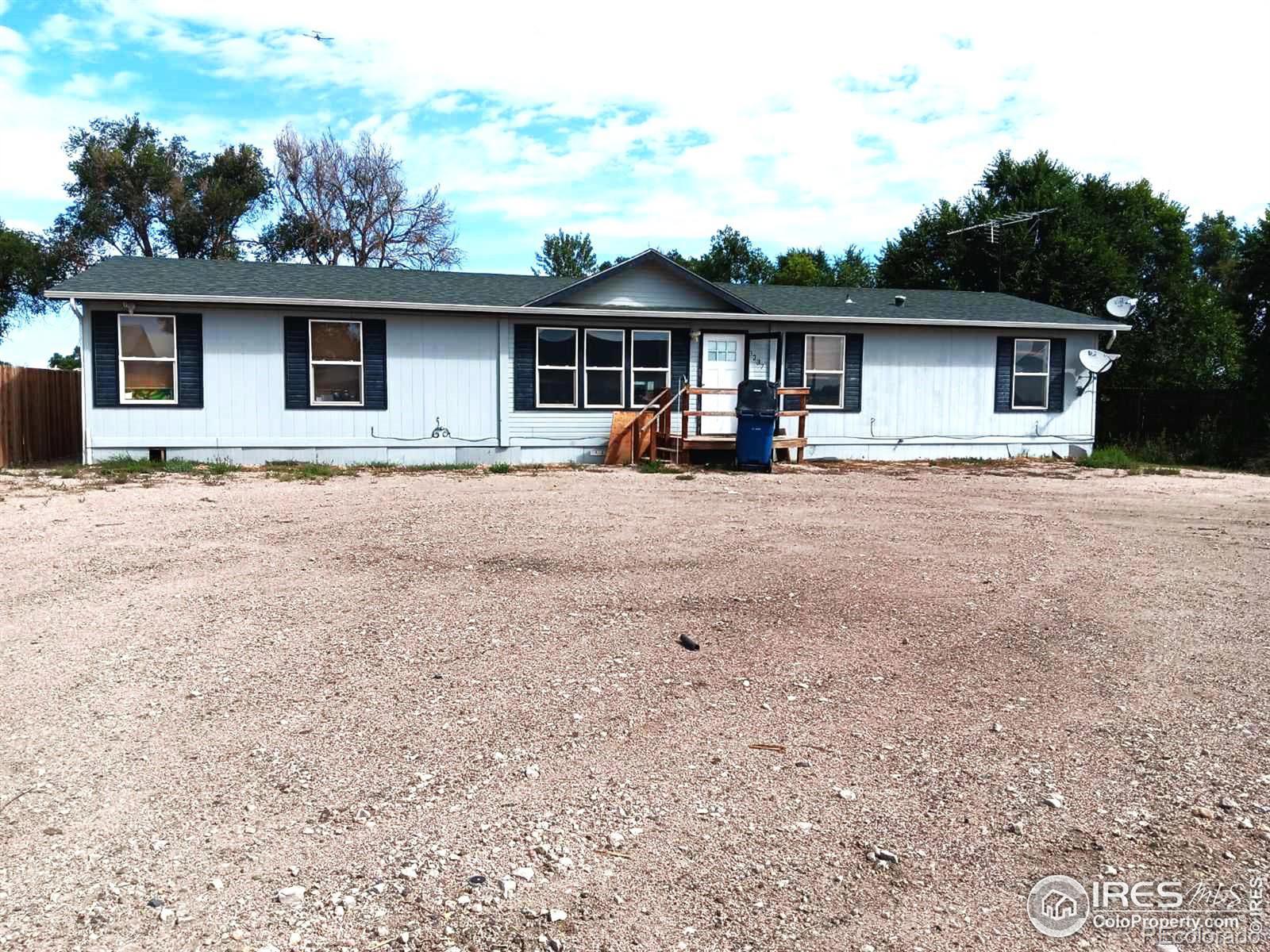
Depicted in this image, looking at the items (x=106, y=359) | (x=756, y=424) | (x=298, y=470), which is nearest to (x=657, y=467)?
(x=756, y=424)

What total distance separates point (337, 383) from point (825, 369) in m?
8.62

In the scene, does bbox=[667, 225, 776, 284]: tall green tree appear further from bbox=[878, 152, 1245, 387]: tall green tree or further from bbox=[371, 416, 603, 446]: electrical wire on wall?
bbox=[371, 416, 603, 446]: electrical wire on wall

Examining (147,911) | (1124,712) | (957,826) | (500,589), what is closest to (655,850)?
(957,826)

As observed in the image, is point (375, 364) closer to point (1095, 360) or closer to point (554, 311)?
point (554, 311)

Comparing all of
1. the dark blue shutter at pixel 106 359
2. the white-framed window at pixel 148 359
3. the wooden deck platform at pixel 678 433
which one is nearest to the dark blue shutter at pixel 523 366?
the wooden deck platform at pixel 678 433

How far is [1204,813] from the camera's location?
3.38 meters

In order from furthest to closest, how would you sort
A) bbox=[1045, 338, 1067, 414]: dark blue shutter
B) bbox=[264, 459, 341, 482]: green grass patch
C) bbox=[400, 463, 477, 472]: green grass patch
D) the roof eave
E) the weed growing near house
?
bbox=[1045, 338, 1067, 414]: dark blue shutter < the weed growing near house < bbox=[400, 463, 477, 472]: green grass patch < the roof eave < bbox=[264, 459, 341, 482]: green grass patch

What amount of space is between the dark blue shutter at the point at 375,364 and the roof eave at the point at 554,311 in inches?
16.2

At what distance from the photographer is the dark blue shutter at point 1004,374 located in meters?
18.9

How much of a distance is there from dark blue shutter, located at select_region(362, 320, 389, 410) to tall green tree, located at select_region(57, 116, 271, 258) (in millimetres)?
23800

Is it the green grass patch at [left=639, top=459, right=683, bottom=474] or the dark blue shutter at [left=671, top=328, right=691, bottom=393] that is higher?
the dark blue shutter at [left=671, top=328, right=691, bottom=393]

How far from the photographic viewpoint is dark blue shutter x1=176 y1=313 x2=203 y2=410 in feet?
49.3

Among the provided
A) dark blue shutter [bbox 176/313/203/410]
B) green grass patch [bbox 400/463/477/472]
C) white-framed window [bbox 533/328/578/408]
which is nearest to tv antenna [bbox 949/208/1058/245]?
white-framed window [bbox 533/328/578/408]

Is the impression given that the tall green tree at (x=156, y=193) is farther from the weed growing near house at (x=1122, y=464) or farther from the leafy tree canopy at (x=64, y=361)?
the weed growing near house at (x=1122, y=464)
